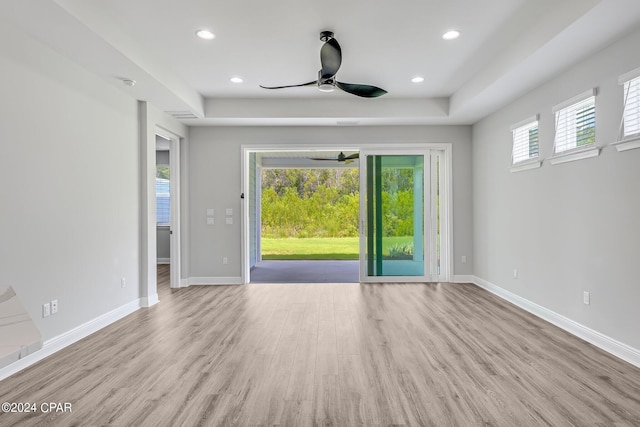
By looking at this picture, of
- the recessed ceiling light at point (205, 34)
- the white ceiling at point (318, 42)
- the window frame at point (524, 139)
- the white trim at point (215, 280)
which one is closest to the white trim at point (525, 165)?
the window frame at point (524, 139)

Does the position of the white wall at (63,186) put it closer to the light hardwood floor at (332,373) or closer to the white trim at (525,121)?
the light hardwood floor at (332,373)

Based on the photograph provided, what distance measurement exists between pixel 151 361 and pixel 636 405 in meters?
3.31

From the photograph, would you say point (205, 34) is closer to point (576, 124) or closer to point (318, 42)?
point (318, 42)

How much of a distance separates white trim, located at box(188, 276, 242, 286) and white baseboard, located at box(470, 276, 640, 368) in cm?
399

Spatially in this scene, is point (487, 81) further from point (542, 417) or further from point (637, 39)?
point (542, 417)

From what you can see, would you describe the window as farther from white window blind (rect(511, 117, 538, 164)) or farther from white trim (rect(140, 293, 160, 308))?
A: white window blind (rect(511, 117, 538, 164))

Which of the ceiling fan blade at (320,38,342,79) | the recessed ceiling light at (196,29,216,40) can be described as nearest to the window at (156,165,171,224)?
the recessed ceiling light at (196,29,216,40)

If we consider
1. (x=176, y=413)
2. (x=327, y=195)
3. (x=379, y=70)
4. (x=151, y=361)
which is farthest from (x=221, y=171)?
(x=327, y=195)

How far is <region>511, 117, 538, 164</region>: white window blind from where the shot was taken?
14.6ft

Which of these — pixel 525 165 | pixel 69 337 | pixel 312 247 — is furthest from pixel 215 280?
pixel 312 247

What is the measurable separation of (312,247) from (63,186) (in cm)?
962

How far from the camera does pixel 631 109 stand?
299 centimetres

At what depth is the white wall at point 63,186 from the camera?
2891 millimetres

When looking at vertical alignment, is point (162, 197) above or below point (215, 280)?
above
